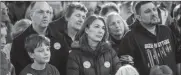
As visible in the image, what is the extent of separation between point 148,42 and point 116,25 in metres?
0.32

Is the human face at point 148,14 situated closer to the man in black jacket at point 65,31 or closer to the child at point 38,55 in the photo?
the man in black jacket at point 65,31

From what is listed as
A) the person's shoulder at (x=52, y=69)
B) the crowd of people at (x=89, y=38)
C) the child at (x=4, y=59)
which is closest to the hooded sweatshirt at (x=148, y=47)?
the crowd of people at (x=89, y=38)

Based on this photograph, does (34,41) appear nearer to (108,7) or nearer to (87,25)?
(87,25)

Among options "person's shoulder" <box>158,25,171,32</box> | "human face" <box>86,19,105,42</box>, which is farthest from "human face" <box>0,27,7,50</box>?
"person's shoulder" <box>158,25,171,32</box>

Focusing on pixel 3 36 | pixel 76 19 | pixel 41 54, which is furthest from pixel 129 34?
pixel 3 36

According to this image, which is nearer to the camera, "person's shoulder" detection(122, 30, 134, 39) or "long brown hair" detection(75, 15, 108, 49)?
"long brown hair" detection(75, 15, 108, 49)

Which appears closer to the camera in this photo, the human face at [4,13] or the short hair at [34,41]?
the short hair at [34,41]

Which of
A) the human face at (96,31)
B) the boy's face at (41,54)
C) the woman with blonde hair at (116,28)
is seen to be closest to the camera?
the boy's face at (41,54)

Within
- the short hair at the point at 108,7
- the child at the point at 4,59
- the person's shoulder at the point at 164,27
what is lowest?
the child at the point at 4,59

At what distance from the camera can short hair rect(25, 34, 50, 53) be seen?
8.34ft

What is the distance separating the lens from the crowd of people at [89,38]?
2.65 meters

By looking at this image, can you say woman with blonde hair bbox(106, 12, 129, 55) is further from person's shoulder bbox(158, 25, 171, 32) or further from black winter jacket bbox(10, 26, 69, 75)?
black winter jacket bbox(10, 26, 69, 75)

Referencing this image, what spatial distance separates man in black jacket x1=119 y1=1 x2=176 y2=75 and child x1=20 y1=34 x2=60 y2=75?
629 millimetres

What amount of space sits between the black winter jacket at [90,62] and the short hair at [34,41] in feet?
0.86
